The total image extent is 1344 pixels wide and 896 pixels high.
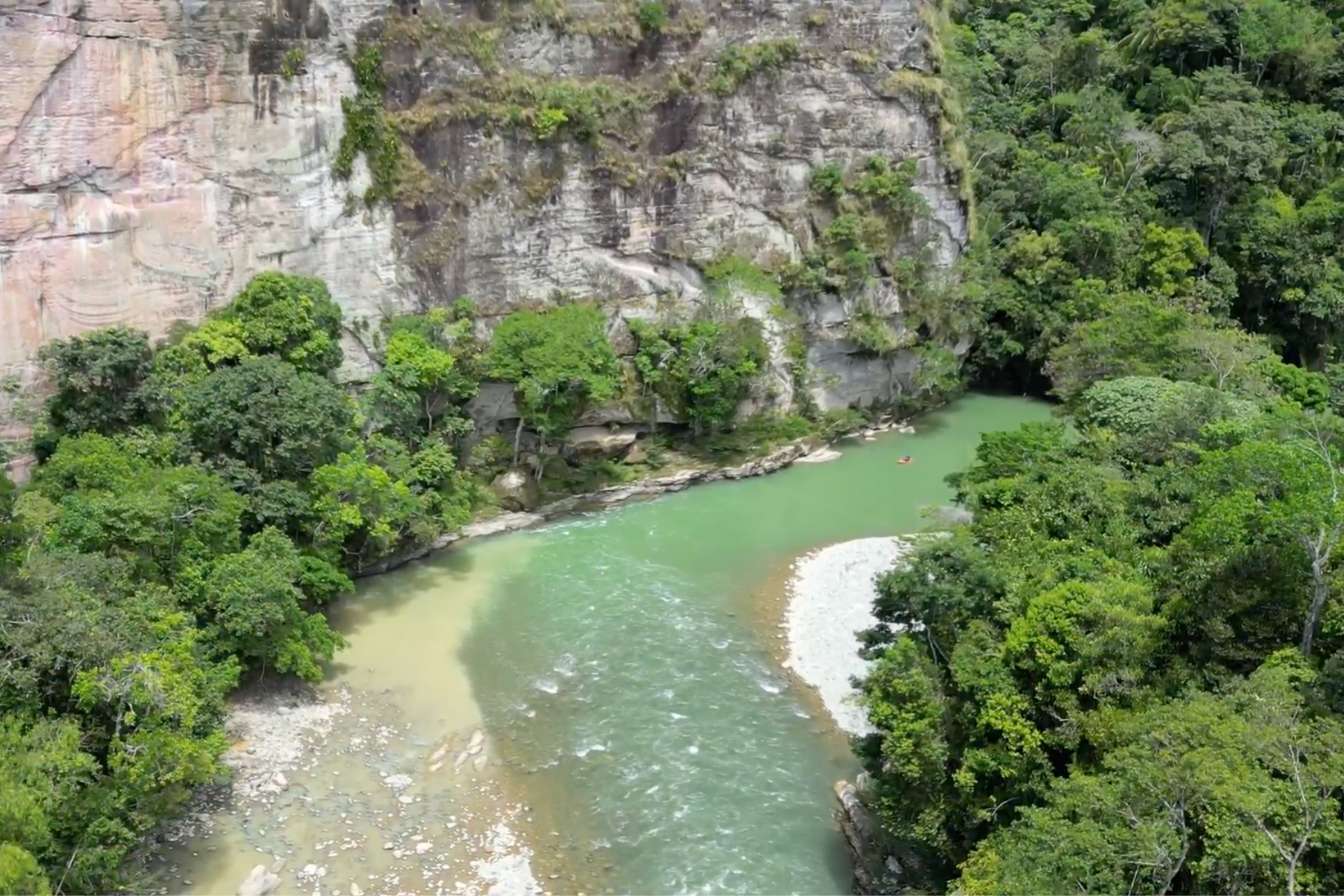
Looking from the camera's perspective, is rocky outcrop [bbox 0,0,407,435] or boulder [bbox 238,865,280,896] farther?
rocky outcrop [bbox 0,0,407,435]

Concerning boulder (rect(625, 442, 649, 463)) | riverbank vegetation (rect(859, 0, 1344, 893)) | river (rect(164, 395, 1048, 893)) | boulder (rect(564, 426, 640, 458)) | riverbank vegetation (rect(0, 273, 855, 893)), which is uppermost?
riverbank vegetation (rect(859, 0, 1344, 893))

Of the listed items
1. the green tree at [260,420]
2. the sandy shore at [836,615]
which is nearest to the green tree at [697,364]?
the sandy shore at [836,615]

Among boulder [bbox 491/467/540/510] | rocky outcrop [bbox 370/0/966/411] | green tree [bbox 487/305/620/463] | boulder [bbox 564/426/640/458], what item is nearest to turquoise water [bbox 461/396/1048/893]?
boulder [bbox 491/467/540/510]

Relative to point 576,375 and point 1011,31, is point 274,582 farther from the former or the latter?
point 1011,31

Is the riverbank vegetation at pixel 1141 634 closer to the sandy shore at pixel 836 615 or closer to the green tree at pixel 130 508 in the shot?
the sandy shore at pixel 836 615

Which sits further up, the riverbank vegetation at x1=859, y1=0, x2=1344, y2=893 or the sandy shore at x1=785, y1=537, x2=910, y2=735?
the riverbank vegetation at x1=859, y1=0, x2=1344, y2=893

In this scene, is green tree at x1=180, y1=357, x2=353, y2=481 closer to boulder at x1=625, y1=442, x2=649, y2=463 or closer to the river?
the river
